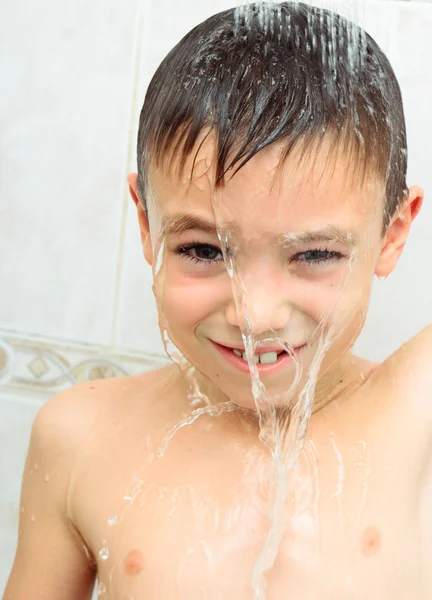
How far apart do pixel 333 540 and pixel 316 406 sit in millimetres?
163

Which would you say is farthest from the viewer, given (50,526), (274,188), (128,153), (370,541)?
(128,153)

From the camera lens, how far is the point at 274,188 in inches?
32.0

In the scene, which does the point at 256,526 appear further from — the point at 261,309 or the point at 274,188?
the point at 274,188

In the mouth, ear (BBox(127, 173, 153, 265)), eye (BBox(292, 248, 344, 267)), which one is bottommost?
the mouth

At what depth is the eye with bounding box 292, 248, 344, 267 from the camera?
86 cm

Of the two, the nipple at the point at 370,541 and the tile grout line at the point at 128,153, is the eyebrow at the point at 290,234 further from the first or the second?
the tile grout line at the point at 128,153

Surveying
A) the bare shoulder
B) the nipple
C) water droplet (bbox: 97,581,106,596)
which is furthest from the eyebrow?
water droplet (bbox: 97,581,106,596)

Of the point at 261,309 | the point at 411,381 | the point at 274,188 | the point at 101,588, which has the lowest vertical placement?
the point at 101,588

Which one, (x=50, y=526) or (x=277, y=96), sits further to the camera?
(x=50, y=526)

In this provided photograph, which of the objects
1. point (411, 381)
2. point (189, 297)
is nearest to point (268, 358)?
point (189, 297)

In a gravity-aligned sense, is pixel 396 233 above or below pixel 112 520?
above

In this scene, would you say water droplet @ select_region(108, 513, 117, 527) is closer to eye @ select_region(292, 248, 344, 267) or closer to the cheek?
the cheek

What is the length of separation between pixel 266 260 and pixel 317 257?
0.20 ft

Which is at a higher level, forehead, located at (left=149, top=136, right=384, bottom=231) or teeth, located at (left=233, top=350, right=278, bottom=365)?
forehead, located at (left=149, top=136, right=384, bottom=231)
